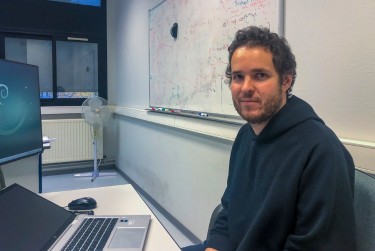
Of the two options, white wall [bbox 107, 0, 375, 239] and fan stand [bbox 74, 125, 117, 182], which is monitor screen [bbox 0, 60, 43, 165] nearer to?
white wall [bbox 107, 0, 375, 239]

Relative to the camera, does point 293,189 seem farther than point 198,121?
No

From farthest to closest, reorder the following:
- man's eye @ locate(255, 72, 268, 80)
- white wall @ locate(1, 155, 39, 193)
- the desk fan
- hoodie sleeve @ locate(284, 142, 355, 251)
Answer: the desk fan
white wall @ locate(1, 155, 39, 193)
man's eye @ locate(255, 72, 268, 80)
hoodie sleeve @ locate(284, 142, 355, 251)

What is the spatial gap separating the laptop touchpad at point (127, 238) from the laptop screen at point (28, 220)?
190mm

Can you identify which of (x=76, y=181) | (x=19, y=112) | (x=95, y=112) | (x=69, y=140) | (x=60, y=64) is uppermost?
(x=60, y=64)

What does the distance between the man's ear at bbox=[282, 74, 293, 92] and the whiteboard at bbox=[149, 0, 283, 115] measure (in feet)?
1.62

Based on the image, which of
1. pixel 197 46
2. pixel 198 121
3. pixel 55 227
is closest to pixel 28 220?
pixel 55 227

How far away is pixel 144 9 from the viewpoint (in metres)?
3.42

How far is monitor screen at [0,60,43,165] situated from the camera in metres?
1.05

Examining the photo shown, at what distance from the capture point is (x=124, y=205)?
4.24ft

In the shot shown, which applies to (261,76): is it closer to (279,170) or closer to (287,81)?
(287,81)

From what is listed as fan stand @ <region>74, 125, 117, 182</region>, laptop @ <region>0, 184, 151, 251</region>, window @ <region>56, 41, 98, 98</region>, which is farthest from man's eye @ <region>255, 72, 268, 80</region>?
window @ <region>56, 41, 98, 98</region>

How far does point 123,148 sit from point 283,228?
376 cm

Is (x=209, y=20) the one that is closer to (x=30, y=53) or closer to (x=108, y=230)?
(x=108, y=230)

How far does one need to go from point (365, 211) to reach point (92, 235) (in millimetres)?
832
